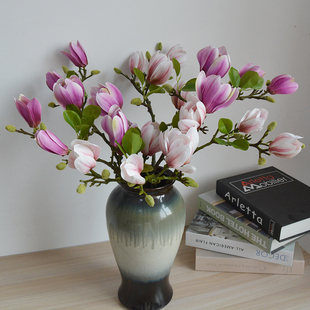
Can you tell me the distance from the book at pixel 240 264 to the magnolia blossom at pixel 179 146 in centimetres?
36

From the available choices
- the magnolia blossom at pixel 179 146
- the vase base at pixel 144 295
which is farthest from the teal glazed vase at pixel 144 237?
the magnolia blossom at pixel 179 146

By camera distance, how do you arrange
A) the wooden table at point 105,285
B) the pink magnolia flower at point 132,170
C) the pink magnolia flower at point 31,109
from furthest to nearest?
the wooden table at point 105,285 < the pink magnolia flower at point 31,109 < the pink magnolia flower at point 132,170

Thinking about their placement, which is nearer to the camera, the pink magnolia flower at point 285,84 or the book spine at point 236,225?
the pink magnolia flower at point 285,84

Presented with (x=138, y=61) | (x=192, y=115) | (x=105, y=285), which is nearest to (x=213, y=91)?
(x=192, y=115)

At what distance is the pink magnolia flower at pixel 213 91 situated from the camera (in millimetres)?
542

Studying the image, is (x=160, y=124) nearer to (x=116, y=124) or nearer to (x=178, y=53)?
(x=116, y=124)

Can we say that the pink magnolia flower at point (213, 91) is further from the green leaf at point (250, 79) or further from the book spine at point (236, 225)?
the book spine at point (236, 225)

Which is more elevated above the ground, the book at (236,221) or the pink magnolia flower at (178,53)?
the pink magnolia flower at (178,53)

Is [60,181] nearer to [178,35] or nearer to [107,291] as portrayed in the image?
[107,291]

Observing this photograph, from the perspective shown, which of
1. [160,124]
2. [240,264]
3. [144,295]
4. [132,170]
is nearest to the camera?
[132,170]

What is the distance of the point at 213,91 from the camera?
0.55m

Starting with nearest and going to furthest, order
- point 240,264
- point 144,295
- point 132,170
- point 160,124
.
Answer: point 132,170
point 160,124
point 144,295
point 240,264

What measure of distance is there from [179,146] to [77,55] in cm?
32

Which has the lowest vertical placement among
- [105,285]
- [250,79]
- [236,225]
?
[105,285]
